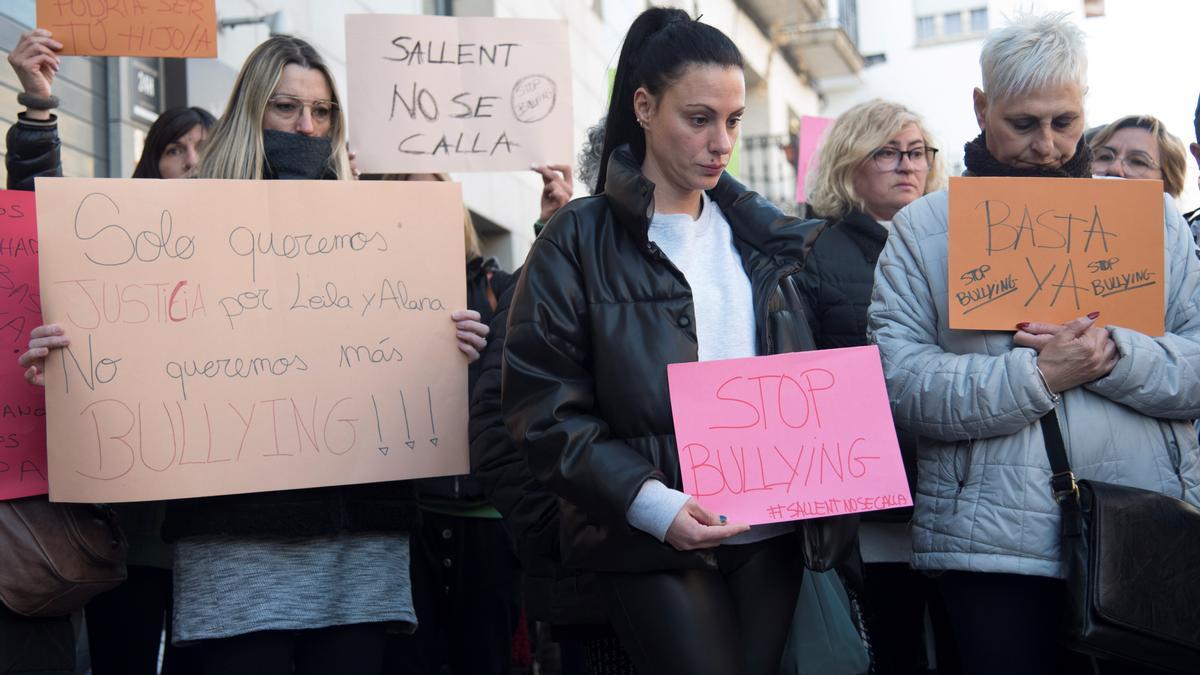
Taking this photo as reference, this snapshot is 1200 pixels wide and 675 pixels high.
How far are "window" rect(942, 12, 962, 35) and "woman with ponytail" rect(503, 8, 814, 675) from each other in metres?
29.5

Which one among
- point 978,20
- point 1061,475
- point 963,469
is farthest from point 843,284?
point 978,20

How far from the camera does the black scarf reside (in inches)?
124

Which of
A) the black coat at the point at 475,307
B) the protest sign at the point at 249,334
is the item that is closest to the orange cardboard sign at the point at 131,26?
the protest sign at the point at 249,334

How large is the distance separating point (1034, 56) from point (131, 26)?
2.54 m

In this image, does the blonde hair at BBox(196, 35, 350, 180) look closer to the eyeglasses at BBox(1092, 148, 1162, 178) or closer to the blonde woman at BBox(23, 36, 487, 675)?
the blonde woman at BBox(23, 36, 487, 675)

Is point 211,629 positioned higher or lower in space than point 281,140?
lower

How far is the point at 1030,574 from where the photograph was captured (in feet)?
9.16

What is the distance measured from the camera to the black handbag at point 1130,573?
8.77 ft

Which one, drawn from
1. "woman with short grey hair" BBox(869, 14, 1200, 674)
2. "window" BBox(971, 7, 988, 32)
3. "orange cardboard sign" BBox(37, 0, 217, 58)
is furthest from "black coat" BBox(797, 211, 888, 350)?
"window" BBox(971, 7, 988, 32)

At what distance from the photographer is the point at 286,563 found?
10.0ft

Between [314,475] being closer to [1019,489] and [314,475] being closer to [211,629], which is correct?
[211,629]

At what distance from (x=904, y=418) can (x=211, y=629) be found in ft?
5.39

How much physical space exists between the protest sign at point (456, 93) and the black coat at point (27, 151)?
35.9 inches

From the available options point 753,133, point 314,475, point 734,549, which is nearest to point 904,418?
point 734,549
